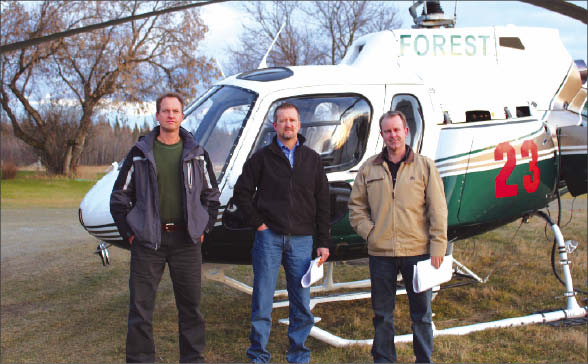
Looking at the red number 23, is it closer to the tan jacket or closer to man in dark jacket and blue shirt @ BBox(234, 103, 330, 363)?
the tan jacket

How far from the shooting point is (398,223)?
2928 mm

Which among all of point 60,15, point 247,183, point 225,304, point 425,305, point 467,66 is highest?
point 60,15

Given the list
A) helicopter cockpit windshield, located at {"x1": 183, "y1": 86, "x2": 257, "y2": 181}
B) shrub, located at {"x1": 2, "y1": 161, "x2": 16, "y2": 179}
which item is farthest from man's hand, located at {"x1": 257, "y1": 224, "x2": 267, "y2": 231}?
shrub, located at {"x1": 2, "y1": 161, "x2": 16, "y2": 179}

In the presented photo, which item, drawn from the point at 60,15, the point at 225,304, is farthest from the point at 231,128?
the point at 60,15

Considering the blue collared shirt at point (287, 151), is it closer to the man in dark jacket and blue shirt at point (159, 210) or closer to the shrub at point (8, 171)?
the man in dark jacket and blue shirt at point (159, 210)

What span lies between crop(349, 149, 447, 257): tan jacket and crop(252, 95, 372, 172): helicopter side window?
82cm

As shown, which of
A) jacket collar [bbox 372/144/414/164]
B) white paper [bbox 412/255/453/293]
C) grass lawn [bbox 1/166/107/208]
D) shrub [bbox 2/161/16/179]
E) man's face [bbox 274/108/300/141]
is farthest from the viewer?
shrub [bbox 2/161/16/179]

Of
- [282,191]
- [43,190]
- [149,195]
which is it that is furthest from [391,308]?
[43,190]

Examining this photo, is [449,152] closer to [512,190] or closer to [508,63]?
[512,190]

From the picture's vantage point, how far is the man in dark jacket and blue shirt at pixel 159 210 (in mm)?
2746

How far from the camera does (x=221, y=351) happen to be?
4145 mm

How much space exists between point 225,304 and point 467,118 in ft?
10.4

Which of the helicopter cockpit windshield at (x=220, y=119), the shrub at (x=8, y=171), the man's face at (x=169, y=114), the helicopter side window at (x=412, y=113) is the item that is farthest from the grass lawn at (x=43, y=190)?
the man's face at (x=169, y=114)

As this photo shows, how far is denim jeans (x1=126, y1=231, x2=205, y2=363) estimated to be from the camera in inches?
111
